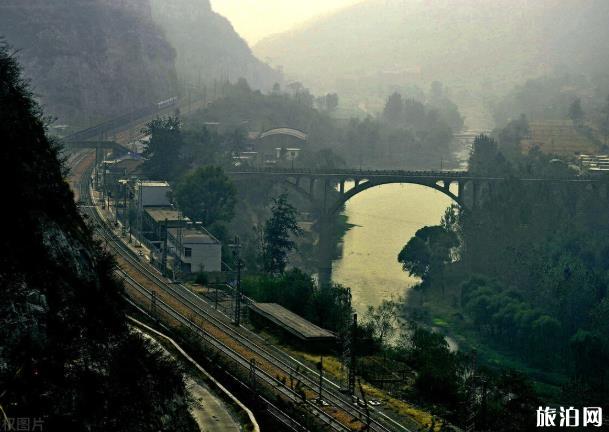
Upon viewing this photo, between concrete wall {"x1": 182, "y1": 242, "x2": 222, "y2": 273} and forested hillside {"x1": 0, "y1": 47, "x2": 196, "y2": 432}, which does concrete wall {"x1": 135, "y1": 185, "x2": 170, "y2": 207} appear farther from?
forested hillside {"x1": 0, "y1": 47, "x2": 196, "y2": 432}

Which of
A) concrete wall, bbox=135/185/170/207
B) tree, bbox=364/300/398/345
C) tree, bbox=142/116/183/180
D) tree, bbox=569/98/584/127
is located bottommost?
tree, bbox=364/300/398/345

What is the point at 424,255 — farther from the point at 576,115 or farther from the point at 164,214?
the point at 576,115

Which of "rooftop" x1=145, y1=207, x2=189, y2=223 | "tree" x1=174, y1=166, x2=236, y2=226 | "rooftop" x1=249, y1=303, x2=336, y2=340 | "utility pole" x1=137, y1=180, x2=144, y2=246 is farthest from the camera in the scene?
"tree" x1=174, y1=166, x2=236, y2=226

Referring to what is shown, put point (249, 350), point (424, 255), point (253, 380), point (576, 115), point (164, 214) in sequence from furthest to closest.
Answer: point (576, 115)
point (424, 255)
point (164, 214)
point (249, 350)
point (253, 380)

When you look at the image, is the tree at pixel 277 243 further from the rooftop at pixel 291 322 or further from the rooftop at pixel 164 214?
the rooftop at pixel 291 322

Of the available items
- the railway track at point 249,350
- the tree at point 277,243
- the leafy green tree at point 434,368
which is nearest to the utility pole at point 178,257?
the railway track at point 249,350

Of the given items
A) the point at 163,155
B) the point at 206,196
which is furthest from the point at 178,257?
the point at 163,155

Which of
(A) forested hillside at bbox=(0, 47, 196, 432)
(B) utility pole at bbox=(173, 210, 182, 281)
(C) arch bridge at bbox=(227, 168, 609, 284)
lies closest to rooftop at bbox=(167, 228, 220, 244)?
(B) utility pole at bbox=(173, 210, 182, 281)
